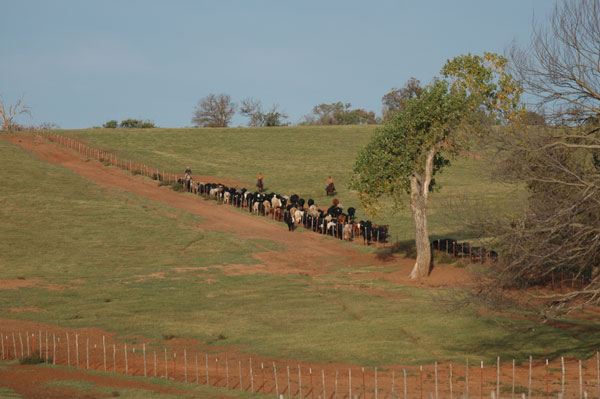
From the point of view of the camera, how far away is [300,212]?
5141 centimetres

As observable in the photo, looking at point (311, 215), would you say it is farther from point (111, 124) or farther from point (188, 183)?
point (111, 124)

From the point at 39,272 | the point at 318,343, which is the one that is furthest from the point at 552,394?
the point at 39,272

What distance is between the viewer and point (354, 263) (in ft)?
134

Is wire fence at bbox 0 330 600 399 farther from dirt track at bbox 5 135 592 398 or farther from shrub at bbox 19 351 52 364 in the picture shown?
dirt track at bbox 5 135 592 398

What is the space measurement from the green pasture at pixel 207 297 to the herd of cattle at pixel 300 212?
522 centimetres

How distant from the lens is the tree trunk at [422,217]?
36.3 metres

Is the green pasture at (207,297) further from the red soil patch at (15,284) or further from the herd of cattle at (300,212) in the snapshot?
the herd of cattle at (300,212)

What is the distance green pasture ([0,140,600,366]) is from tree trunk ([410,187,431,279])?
2.50m

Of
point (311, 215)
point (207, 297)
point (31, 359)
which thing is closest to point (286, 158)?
point (311, 215)

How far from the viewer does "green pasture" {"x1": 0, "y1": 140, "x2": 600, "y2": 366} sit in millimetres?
23516

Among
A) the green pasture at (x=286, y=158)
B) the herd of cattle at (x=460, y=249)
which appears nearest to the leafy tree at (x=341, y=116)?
the green pasture at (x=286, y=158)

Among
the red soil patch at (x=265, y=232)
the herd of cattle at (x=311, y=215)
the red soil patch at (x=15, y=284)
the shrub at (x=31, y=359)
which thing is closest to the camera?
the shrub at (x=31, y=359)

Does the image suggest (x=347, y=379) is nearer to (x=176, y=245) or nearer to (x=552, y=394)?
(x=552, y=394)

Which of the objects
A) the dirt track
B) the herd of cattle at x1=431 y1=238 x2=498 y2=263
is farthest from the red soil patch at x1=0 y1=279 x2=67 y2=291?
the herd of cattle at x1=431 y1=238 x2=498 y2=263
